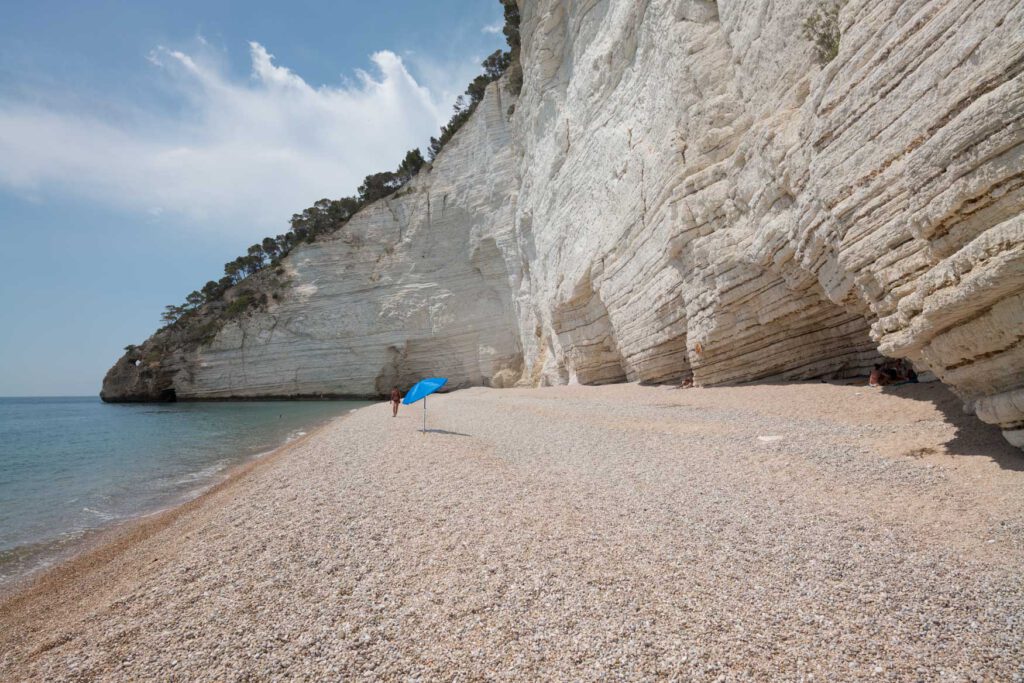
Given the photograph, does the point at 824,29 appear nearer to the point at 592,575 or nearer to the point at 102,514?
the point at 592,575

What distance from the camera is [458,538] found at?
486cm

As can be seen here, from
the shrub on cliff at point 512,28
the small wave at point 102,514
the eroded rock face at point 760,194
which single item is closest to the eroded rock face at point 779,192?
the eroded rock face at point 760,194

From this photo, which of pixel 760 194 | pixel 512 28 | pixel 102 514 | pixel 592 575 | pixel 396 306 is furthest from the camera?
pixel 396 306

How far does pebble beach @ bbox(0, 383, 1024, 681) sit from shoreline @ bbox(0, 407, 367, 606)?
0.09 meters

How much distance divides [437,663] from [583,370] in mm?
21405

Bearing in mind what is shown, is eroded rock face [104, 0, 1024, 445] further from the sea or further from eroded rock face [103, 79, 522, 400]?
the sea

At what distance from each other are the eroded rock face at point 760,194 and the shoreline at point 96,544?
1160cm

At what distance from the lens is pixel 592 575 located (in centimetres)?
385

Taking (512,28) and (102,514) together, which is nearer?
(102,514)

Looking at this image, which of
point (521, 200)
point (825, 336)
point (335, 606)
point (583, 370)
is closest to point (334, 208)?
point (521, 200)

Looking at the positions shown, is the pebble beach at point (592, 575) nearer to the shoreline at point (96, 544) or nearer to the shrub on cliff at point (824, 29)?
the shoreline at point (96, 544)

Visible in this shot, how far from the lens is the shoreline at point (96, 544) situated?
5645mm

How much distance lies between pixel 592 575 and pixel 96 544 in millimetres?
7933

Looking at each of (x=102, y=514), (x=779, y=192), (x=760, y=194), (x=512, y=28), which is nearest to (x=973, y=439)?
(x=779, y=192)
